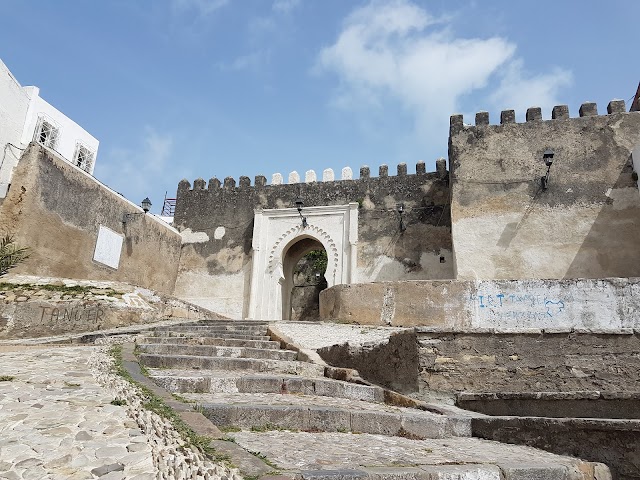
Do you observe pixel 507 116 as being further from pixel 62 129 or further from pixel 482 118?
pixel 62 129

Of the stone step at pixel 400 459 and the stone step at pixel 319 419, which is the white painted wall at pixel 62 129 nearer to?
the stone step at pixel 319 419

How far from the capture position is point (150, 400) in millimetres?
3076

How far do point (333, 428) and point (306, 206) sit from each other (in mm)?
12563

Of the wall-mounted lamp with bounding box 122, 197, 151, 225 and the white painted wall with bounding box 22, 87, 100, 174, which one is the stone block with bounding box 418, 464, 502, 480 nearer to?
the wall-mounted lamp with bounding box 122, 197, 151, 225

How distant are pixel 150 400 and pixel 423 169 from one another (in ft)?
42.6

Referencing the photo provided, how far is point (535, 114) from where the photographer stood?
13.2m

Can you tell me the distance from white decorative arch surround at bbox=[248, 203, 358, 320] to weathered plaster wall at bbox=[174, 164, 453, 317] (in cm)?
29

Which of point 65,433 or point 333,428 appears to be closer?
point 65,433

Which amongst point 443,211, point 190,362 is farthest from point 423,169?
point 190,362

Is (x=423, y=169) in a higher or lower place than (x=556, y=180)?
higher

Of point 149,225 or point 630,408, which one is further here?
point 149,225

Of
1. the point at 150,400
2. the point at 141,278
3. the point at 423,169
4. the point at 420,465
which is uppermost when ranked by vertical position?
the point at 423,169

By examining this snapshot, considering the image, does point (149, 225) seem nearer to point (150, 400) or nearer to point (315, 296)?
point (315, 296)

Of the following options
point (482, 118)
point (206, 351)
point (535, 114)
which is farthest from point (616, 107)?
point (206, 351)
